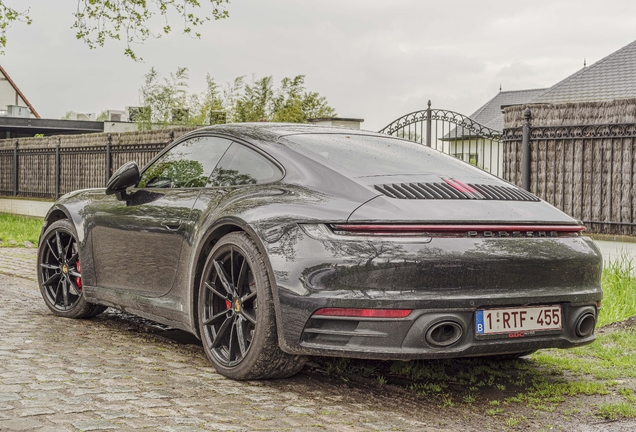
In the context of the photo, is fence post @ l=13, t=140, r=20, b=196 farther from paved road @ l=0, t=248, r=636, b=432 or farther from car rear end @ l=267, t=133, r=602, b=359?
car rear end @ l=267, t=133, r=602, b=359

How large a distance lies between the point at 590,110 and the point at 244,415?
25.4 feet

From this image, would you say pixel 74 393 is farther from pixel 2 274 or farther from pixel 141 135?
pixel 141 135

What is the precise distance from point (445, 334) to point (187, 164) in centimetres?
232

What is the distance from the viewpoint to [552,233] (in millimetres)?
4277

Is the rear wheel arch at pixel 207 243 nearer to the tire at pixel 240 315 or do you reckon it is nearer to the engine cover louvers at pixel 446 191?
the tire at pixel 240 315

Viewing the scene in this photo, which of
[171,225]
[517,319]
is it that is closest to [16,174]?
[171,225]

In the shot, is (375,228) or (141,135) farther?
(141,135)

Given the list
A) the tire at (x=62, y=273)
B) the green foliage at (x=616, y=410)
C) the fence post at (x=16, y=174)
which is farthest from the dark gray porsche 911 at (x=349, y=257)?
the fence post at (x=16, y=174)

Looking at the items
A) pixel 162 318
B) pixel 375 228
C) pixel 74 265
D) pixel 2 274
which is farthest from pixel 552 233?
pixel 2 274

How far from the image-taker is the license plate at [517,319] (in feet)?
13.0

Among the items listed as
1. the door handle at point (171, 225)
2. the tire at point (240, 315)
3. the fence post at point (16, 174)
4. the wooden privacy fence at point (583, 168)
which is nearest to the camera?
the tire at point (240, 315)

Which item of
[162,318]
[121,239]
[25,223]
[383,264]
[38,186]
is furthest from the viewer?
[38,186]

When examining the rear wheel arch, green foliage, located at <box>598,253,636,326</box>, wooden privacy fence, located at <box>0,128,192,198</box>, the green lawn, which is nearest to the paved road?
the rear wheel arch

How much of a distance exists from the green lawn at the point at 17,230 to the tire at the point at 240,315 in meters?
10.2
